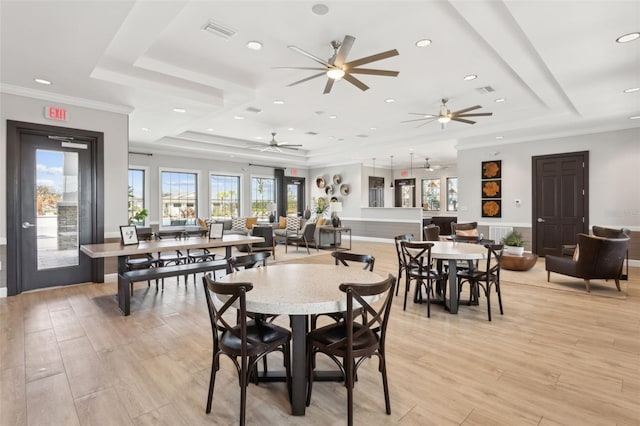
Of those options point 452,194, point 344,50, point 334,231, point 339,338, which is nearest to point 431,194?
point 452,194

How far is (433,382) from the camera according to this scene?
2322mm

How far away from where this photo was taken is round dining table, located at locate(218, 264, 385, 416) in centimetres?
174

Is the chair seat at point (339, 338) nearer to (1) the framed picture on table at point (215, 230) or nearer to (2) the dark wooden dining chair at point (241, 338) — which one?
(2) the dark wooden dining chair at point (241, 338)

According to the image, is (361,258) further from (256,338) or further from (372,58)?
(372,58)

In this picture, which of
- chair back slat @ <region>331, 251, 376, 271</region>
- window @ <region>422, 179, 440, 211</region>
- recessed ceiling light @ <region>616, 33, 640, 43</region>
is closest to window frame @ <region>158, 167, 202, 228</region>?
chair back slat @ <region>331, 251, 376, 271</region>

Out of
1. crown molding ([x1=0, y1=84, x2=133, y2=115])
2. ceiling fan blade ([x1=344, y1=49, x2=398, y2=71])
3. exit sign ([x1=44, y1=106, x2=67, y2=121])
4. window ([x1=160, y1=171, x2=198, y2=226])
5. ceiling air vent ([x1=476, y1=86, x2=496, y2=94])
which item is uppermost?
ceiling air vent ([x1=476, y1=86, x2=496, y2=94])

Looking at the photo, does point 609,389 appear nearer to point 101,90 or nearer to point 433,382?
point 433,382

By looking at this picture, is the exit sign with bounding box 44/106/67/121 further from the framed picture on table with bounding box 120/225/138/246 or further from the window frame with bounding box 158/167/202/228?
the window frame with bounding box 158/167/202/228

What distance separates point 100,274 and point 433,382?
202 inches

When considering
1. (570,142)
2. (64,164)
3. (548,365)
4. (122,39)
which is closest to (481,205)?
(570,142)

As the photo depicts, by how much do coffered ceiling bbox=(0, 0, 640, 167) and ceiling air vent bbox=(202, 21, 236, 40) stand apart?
0.03 metres

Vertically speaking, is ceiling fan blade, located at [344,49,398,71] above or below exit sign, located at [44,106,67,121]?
above

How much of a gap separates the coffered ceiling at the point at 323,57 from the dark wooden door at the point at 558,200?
0.71 metres

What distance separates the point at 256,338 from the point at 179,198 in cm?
882
